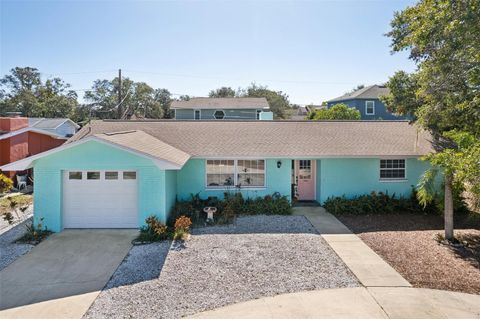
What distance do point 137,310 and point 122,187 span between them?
6065 mm

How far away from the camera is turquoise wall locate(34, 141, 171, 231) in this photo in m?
11.3

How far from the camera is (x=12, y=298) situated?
22.2ft

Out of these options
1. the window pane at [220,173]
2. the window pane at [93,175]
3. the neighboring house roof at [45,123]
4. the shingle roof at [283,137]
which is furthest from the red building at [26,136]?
the window pane at [220,173]

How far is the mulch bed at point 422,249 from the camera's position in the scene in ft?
25.6

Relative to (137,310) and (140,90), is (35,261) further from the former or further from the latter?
(140,90)

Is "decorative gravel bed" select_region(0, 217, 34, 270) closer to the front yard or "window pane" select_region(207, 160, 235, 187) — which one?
the front yard

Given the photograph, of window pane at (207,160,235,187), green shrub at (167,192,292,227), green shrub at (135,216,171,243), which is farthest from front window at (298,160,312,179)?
green shrub at (135,216,171,243)

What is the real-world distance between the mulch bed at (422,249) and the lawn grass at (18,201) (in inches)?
571

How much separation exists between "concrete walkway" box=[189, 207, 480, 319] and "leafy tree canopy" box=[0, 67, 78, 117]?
53258 mm

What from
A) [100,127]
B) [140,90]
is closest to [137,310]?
[100,127]

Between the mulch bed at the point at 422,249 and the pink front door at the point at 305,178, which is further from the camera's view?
the pink front door at the point at 305,178

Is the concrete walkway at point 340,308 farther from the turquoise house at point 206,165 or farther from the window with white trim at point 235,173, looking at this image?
the window with white trim at point 235,173

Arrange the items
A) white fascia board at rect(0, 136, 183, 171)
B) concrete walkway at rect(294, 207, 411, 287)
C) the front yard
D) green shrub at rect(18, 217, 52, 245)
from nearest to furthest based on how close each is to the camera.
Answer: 1. concrete walkway at rect(294, 207, 411, 287)
2. the front yard
3. green shrub at rect(18, 217, 52, 245)
4. white fascia board at rect(0, 136, 183, 171)

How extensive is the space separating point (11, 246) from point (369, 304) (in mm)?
10257
